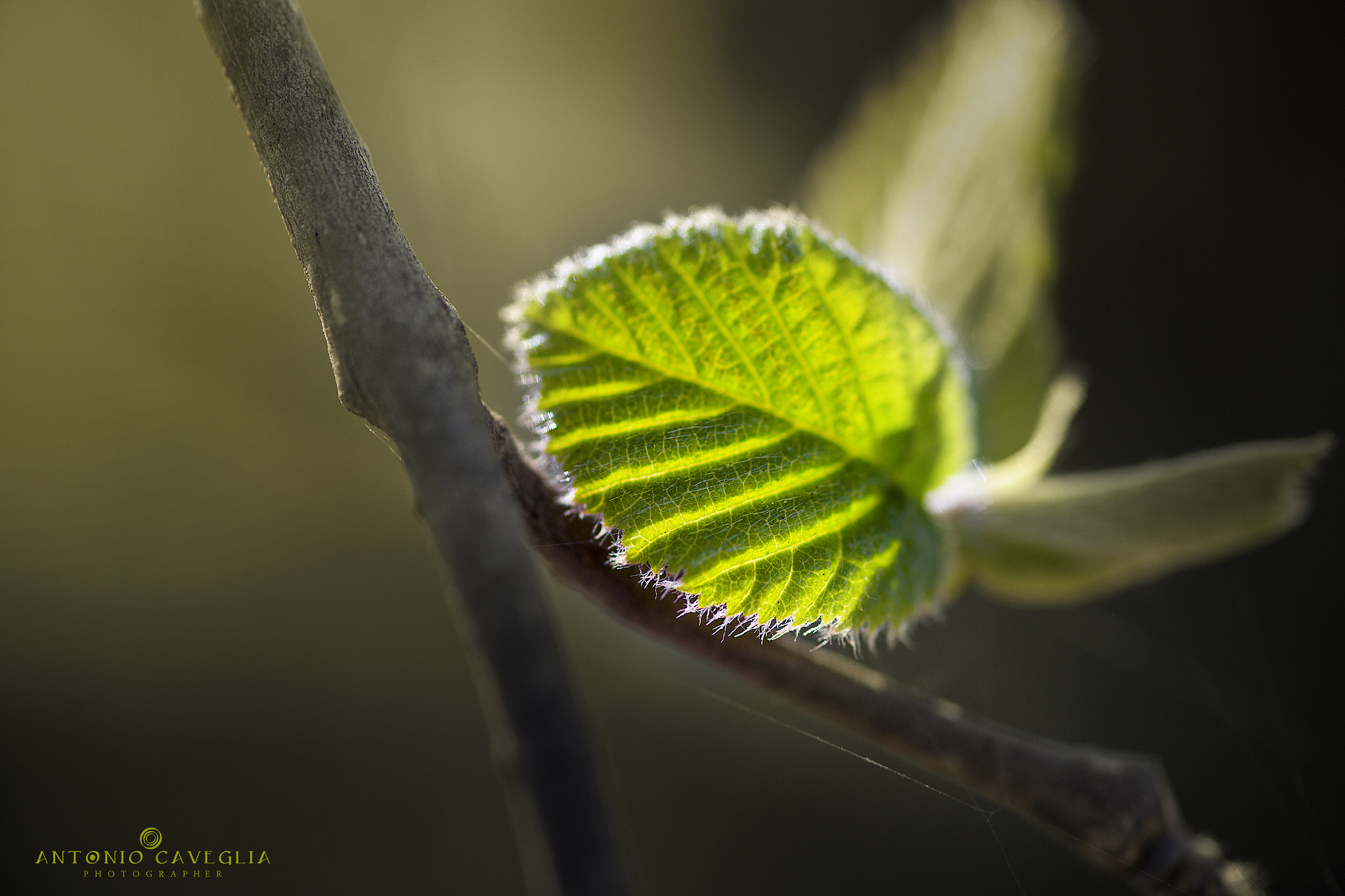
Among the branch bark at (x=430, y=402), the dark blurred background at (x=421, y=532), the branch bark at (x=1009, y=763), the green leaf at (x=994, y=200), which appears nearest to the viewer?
the branch bark at (x=430, y=402)

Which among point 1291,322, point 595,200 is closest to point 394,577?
point 595,200

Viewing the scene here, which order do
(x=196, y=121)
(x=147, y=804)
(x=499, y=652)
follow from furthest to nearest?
(x=147, y=804) → (x=196, y=121) → (x=499, y=652)

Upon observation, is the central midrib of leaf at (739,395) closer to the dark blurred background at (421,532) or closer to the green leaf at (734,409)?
the green leaf at (734,409)

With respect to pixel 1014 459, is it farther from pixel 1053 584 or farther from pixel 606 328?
pixel 606 328

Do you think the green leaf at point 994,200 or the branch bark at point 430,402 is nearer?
the branch bark at point 430,402

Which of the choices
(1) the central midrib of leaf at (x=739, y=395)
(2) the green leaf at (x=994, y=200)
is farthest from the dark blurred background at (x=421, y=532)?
(1) the central midrib of leaf at (x=739, y=395)

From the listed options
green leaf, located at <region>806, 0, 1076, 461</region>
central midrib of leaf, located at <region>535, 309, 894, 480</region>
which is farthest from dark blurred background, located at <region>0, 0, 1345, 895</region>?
central midrib of leaf, located at <region>535, 309, 894, 480</region>

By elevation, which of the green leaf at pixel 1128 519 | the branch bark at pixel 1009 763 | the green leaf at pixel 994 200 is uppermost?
the green leaf at pixel 994 200

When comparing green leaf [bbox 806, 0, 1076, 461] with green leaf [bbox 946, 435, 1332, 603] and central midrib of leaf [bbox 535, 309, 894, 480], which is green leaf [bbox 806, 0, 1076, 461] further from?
central midrib of leaf [bbox 535, 309, 894, 480]
